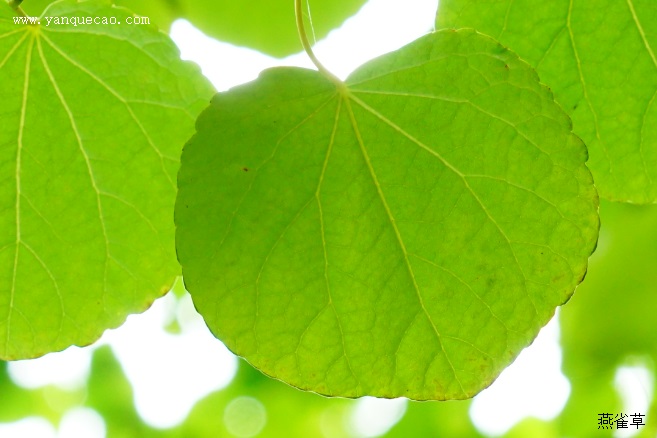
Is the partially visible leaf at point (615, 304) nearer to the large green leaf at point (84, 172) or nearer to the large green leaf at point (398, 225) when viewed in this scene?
the large green leaf at point (398, 225)

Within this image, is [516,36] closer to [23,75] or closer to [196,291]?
[196,291]

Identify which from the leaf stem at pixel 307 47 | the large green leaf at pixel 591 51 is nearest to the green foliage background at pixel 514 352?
the large green leaf at pixel 591 51

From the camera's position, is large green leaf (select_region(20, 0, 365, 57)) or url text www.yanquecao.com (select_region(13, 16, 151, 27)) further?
large green leaf (select_region(20, 0, 365, 57))

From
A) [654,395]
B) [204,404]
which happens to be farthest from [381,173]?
[204,404]

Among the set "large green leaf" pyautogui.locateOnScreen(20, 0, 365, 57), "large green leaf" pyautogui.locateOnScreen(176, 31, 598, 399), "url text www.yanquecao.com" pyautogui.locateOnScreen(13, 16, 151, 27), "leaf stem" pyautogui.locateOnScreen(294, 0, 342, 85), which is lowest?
"large green leaf" pyautogui.locateOnScreen(176, 31, 598, 399)

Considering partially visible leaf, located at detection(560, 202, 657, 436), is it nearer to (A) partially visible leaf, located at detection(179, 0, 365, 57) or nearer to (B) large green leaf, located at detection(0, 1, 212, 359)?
(A) partially visible leaf, located at detection(179, 0, 365, 57)

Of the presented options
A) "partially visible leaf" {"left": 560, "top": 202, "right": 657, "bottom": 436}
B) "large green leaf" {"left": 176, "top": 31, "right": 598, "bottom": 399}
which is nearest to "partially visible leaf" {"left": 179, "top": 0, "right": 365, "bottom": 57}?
"large green leaf" {"left": 176, "top": 31, "right": 598, "bottom": 399}

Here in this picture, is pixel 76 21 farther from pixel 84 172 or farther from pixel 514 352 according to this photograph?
pixel 514 352
